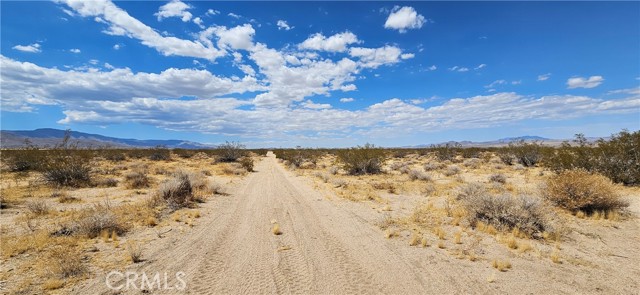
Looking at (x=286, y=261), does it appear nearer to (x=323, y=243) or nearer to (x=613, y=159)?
(x=323, y=243)

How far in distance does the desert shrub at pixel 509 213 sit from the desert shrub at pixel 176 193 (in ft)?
33.1

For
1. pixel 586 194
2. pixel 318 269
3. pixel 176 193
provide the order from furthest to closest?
pixel 176 193
pixel 586 194
pixel 318 269

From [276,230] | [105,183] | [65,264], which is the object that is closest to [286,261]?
[276,230]

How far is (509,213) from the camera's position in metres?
9.12

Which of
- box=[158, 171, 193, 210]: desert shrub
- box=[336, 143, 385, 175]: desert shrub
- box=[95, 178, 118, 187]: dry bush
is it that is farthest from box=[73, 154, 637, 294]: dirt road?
box=[336, 143, 385, 175]: desert shrub

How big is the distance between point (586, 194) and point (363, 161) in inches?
651

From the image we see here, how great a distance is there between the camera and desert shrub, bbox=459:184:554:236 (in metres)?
8.71

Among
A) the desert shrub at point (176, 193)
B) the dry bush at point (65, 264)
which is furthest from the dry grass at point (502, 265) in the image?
the desert shrub at point (176, 193)

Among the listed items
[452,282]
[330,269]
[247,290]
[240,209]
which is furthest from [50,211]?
[452,282]

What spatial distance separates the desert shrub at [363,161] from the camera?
1035 inches

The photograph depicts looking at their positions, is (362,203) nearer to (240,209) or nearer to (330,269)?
(240,209)

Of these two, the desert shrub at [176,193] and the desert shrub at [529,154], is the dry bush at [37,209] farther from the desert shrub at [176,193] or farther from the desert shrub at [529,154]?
the desert shrub at [529,154]

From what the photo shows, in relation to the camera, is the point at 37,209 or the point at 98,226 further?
the point at 37,209

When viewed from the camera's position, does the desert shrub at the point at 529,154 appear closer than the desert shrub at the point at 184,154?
Yes
